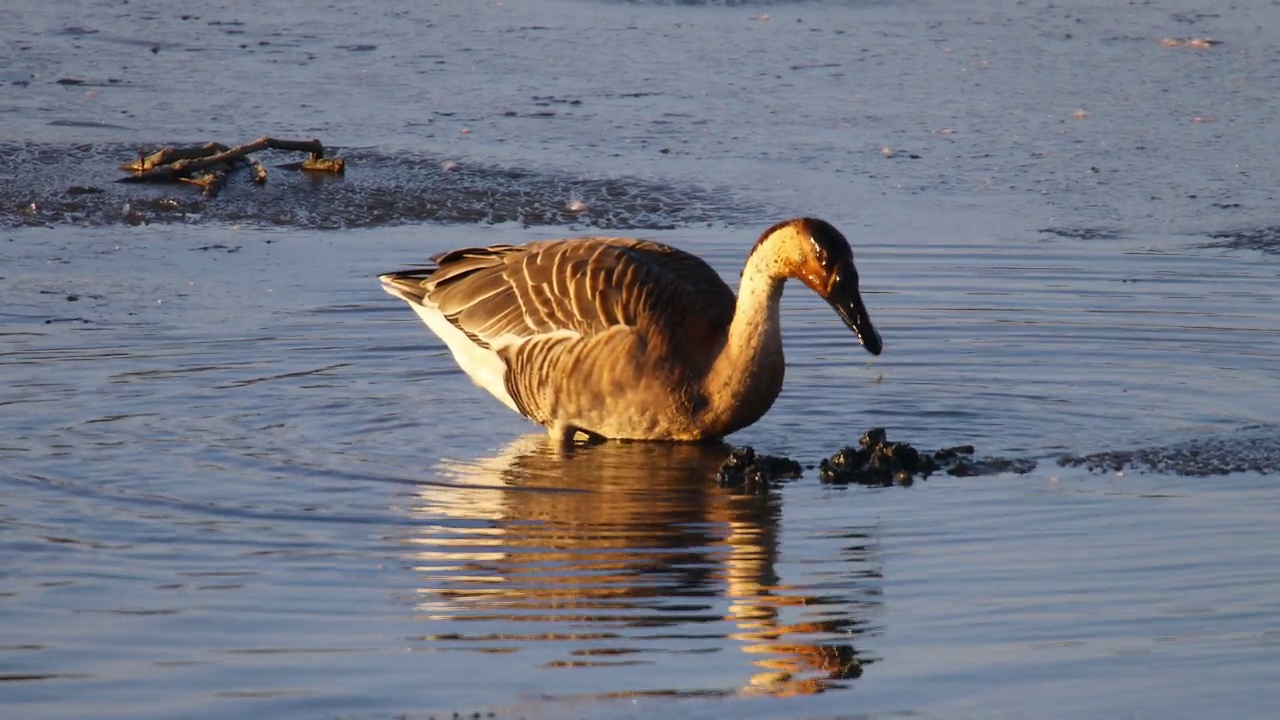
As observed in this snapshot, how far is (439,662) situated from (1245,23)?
11.6 metres

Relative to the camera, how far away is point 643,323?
7727mm

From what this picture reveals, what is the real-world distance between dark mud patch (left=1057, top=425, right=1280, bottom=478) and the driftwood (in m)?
5.63

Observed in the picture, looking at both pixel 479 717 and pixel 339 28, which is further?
pixel 339 28

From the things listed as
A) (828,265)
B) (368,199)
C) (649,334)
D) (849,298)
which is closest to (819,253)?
(828,265)

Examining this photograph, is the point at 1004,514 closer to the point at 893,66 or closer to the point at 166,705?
the point at 166,705

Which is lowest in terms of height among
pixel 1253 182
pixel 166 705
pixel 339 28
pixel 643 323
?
pixel 166 705

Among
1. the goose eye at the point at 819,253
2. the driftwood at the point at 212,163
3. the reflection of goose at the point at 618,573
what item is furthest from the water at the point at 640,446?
the goose eye at the point at 819,253

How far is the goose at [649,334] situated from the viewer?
24.9ft

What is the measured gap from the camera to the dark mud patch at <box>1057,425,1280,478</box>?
6.92 meters

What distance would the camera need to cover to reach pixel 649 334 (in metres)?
7.72

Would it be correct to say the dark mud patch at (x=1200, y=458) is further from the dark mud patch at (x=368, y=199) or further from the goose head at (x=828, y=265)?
the dark mud patch at (x=368, y=199)

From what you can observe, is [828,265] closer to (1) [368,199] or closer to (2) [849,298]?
(2) [849,298]

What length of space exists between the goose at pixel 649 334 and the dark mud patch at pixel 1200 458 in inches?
37.9

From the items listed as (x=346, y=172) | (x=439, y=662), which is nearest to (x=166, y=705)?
(x=439, y=662)
